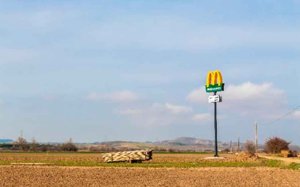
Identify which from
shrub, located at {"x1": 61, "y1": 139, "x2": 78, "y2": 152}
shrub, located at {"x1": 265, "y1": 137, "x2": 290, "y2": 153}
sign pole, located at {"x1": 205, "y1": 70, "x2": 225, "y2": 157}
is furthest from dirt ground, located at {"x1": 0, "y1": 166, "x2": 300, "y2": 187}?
shrub, located at {"x1": 61, "y1": 139, "x2": 78, "y2": 152}

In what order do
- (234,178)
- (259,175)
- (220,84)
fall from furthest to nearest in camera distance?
1. (220,84)
2. (259,175)
3. (234,178)

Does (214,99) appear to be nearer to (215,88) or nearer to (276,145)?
(215,88)

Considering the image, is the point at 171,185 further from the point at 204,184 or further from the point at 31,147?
the point at 31,147

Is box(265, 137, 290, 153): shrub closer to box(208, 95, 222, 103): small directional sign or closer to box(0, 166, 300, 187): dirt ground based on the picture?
box(208, 95, 222, 103): small directional sign

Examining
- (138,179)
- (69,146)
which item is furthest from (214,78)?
(69,146)

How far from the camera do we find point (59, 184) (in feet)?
104

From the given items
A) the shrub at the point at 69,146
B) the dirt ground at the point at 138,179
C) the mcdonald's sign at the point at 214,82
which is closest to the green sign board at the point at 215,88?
the mcdonald's sign at the point at 214,82

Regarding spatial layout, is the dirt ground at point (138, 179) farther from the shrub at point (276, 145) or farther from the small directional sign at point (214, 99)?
the shrub at point (276, 145)

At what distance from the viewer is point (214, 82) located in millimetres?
68625

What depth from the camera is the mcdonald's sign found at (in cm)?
6831

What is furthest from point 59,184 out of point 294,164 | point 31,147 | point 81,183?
point 31,147

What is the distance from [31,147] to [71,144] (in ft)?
29.6

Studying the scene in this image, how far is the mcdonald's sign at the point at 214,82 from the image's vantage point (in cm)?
6831

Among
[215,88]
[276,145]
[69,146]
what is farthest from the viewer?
[69,146]
